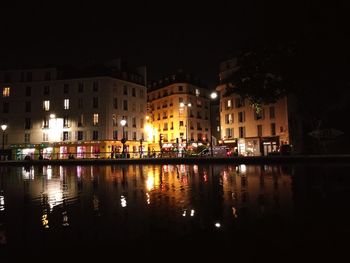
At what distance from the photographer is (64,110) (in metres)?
63.2

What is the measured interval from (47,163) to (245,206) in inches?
1447

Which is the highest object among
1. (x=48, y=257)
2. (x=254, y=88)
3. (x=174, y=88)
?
(x=174, y=88)

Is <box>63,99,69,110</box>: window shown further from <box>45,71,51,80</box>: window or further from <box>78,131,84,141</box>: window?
<box>45,71,51,80</box>: window

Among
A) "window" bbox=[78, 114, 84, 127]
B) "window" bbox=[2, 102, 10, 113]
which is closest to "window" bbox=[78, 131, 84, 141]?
"window" bbox=[78, 114, 84, 127]

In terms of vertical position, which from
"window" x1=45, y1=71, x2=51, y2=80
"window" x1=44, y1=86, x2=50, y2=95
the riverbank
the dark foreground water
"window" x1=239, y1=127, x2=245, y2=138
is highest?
"window" x1=45, y1=71, x2=51, y2=80

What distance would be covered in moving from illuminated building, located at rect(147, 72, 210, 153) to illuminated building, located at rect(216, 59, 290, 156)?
54.0 feet

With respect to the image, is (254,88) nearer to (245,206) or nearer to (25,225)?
(245,206)

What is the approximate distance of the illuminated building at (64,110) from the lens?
61656 mm

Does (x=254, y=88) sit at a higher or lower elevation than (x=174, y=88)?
lower

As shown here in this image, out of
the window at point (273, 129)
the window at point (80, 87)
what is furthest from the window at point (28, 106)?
the window at point (273, 129)

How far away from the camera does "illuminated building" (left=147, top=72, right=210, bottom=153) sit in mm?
79688

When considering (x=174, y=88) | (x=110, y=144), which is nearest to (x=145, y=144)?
(x=110, y=144)

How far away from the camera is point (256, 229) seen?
4.98 metres

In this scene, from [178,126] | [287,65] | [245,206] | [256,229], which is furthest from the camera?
[178,126]
